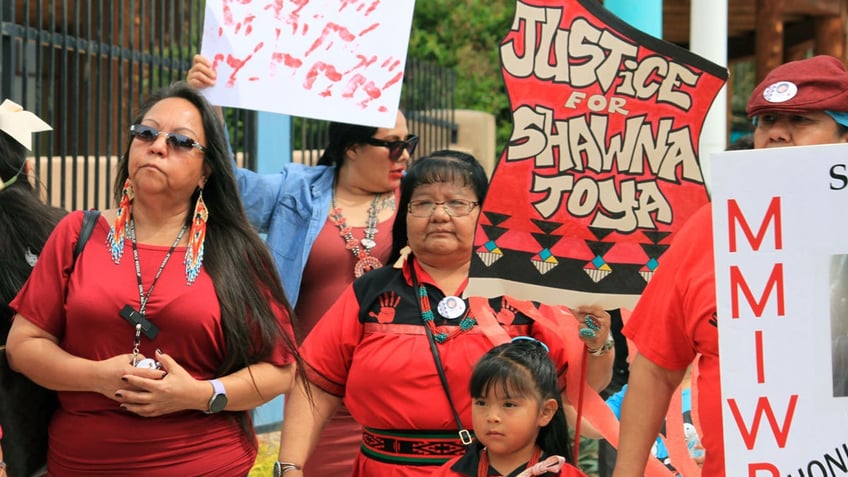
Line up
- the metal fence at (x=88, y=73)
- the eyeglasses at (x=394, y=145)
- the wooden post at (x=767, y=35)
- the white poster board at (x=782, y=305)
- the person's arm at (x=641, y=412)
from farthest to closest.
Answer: the wooden post at (x=767, y=35) < the metal fence at (x=88, y=73) < the eyeglasses at (x=394, y=145) < the person's arm at (x=641, y=412) < the white poster board at (x=782, y=305)

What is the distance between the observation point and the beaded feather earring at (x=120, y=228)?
3.53 metres

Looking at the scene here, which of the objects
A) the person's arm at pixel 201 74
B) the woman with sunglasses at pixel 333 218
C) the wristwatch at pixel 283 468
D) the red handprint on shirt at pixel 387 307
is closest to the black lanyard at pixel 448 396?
the red handprint on shirt at pixel 387 307

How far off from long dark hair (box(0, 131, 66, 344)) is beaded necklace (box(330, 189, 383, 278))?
1.02 meters

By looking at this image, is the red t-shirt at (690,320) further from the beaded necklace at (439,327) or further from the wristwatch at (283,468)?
the wristwatch at (283,468)

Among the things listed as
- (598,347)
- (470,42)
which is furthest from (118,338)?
(470,42)

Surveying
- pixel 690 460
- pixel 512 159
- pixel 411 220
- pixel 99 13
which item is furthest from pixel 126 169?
pixel 99 13

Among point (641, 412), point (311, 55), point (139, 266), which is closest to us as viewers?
point (641, 412)

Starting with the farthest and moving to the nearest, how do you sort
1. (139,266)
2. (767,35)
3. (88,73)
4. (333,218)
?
(767,35)
(88,73)
(333,218)
(139,266)

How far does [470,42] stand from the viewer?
1716cm

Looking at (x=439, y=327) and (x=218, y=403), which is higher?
(x=439, y=327)

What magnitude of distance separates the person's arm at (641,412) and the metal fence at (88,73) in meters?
3.24

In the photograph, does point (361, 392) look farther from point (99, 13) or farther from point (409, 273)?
point (99, 13)

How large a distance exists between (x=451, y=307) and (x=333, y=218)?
1.02m

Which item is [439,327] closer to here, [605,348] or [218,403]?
[605,348]
